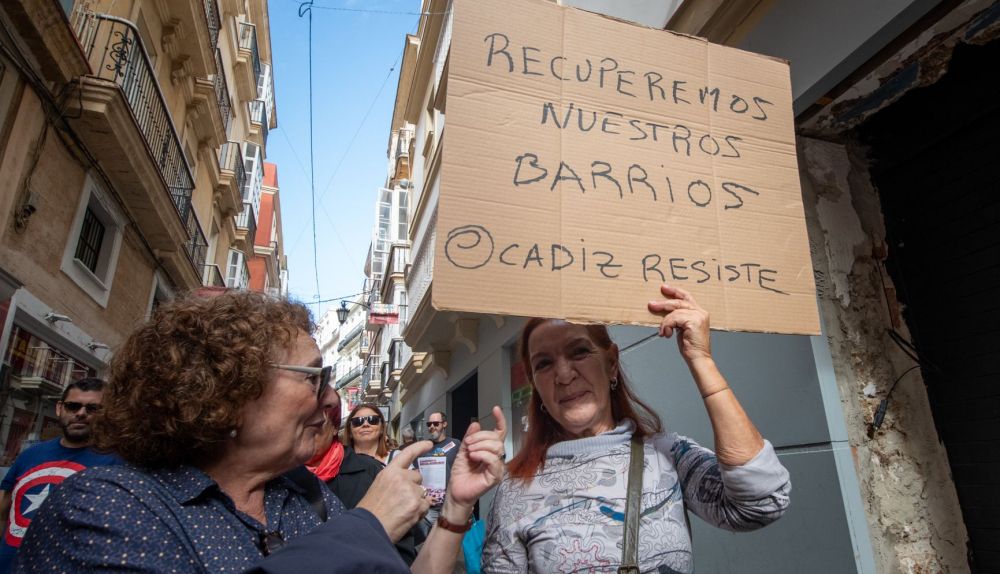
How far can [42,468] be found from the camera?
3.11m

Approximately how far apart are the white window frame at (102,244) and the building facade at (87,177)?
0.06 ft

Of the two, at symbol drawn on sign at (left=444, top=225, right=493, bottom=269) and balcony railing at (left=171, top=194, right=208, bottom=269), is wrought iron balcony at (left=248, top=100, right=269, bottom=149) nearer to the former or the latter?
balcony railing at (left=171, top=194, right=208, bottom=269)

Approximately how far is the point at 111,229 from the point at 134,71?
263 centimetres

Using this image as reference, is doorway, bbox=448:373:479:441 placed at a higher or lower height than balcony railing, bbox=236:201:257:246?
lower

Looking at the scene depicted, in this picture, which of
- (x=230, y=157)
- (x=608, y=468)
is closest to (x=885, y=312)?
(x=608, y=468)

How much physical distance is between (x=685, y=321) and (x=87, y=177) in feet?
31.2

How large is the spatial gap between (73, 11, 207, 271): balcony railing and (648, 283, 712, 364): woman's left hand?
8516 mm

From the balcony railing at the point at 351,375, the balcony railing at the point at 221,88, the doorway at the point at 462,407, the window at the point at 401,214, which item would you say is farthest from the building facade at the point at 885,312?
the balcony railing at the point at 351,375

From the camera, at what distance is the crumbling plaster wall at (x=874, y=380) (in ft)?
7.98

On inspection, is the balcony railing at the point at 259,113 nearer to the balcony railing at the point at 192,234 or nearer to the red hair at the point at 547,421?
the balcony railing at the point at 192,234

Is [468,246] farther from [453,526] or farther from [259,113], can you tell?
[259,113]

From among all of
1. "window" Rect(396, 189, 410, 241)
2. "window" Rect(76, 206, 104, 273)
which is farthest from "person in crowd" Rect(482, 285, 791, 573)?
"window" Rect(396, 189, 410, 241)

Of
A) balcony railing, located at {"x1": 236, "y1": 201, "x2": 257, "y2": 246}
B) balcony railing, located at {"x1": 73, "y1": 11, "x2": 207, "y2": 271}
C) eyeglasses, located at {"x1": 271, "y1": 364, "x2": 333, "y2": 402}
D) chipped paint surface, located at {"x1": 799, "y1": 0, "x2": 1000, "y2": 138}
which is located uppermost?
balcony railing, located at {"x1": 236, "y1": 201, "x2": 257, "y2": 246}

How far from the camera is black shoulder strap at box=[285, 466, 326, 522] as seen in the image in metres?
1.51
